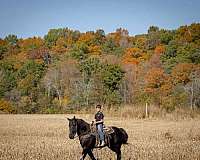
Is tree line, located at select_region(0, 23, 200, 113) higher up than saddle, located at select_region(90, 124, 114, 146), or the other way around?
tree line, located at select_region(0, 23, 200, 113)

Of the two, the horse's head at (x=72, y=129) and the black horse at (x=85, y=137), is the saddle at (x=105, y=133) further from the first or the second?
the horse's head at (x=72, y=129)

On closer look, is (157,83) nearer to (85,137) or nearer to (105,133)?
(105,133)

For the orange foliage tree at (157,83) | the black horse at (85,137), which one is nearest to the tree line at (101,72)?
the orange foliage tree at (157,83)

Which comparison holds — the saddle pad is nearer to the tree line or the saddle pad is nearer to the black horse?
the black horse

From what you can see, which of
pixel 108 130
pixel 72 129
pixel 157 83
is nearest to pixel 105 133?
pixel 108 130

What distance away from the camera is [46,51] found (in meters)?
96.7

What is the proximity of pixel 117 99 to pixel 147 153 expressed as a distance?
40990 millimetres

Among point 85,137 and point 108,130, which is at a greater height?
point 108,130

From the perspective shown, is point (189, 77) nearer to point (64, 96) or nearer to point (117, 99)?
point (117, 99)

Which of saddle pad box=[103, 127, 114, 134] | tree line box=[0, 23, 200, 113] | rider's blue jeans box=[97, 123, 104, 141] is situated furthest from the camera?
tree line box=[0, 23, 200, 113]

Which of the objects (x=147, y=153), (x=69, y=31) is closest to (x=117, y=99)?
(x=147, y=153)

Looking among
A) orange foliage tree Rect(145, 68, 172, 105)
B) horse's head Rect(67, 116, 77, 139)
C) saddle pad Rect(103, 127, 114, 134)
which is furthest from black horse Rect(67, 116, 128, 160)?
orange foliage tree Rect(145, 68, 172, 105)

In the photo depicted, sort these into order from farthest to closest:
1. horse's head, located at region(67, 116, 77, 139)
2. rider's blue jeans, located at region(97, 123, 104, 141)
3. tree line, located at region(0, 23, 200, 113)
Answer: tree line, located at region(0, 23, 200, 113) → rider's blue jeans, located at region(97, 123, 104, 141) → horse's head, located at region(67, 116, 77, 139)

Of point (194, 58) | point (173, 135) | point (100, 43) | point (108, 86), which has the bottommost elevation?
point (173, 135)
